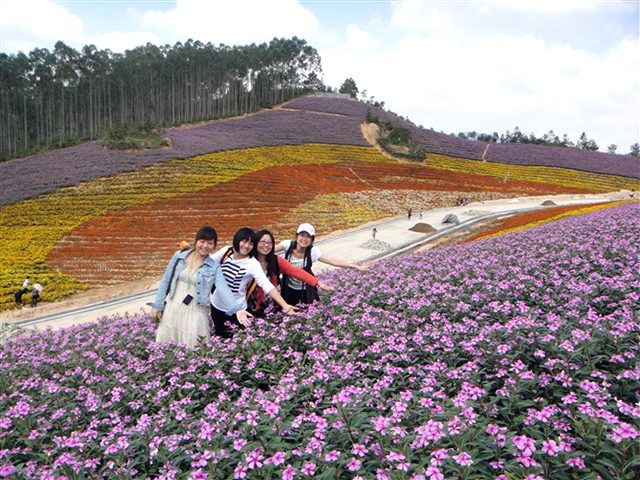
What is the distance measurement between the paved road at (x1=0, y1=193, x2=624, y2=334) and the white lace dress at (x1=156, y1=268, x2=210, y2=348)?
22.8 ft

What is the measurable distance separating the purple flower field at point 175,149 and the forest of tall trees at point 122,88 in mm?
12245

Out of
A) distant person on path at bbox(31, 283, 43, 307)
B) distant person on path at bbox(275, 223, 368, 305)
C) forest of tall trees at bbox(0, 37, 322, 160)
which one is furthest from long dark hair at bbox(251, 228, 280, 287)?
forest of tall trees at bbox(0, 37, 322, 160)

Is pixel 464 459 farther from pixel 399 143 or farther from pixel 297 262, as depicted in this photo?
pixel 399 143

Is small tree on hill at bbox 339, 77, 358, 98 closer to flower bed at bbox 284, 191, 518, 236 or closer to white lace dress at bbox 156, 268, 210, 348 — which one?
flower bed at bbox 284, 191, 518, 236

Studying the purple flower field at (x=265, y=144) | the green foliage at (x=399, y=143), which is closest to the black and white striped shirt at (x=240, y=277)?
the purple flower field at (x=265, y=144)

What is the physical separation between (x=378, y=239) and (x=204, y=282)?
25751mm

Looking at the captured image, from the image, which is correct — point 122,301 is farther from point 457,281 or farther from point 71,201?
point 457,281

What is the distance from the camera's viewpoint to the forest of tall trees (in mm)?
66250

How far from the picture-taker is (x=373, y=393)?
363 centimetres

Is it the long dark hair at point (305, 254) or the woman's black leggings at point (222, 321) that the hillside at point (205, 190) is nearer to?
the woman's black leggings at point (222, 321)

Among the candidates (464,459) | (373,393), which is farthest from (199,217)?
(464,459)

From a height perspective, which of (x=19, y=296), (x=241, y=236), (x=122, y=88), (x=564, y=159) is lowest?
(x=19, y=296)

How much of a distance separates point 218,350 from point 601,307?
442 centimetres

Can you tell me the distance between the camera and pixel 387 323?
507 centimetres
